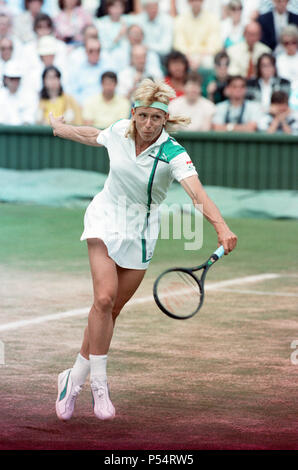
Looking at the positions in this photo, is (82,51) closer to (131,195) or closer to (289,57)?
(289,57)

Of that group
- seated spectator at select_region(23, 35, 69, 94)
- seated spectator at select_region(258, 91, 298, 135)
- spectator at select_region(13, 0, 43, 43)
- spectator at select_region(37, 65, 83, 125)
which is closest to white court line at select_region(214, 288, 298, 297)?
seated spectator at select_region(258, 91, 298, 135)

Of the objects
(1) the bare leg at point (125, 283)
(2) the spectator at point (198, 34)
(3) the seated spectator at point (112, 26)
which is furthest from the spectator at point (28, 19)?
(1) the bare leg at point (125, 283)

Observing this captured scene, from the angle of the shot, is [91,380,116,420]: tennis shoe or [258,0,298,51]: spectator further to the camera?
[258,0,298,51]: spectator

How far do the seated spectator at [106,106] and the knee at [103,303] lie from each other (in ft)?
32.7

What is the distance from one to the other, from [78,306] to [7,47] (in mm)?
8934

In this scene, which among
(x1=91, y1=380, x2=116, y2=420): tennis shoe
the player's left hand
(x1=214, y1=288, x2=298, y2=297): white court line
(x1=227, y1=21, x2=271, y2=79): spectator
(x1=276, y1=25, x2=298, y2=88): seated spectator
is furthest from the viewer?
(x1=227, y1=21, x2=271, y2=79): spectator

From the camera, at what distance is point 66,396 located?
224 inches

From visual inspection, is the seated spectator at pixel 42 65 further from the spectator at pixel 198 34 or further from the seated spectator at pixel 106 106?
the spectator at pixel 198 34

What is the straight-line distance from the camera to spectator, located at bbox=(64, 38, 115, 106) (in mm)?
16391

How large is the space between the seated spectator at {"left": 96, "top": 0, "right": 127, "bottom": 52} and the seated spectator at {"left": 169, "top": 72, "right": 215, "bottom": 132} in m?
2.08

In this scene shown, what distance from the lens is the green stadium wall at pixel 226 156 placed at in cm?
1462

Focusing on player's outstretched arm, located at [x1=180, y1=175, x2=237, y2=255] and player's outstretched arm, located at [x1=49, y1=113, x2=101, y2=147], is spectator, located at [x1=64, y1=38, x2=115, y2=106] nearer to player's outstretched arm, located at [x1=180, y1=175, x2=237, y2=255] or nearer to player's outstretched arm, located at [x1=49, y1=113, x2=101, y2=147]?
player's outstretched arm, located at [x1=49, y1=113, x2=101, y2=147]

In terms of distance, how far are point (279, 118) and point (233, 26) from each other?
6.78ft
